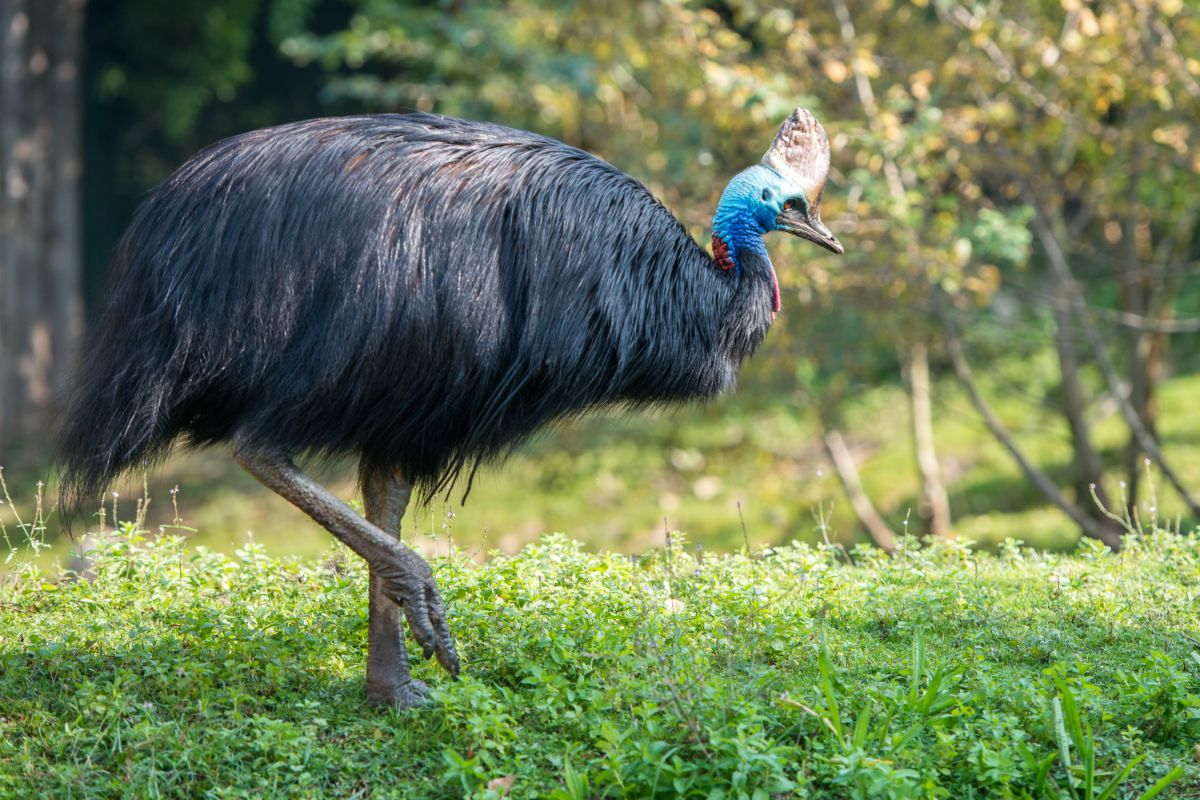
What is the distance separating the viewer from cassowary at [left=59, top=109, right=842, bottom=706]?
140 inches

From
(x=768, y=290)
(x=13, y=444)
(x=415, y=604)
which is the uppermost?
(x=768, y=290)

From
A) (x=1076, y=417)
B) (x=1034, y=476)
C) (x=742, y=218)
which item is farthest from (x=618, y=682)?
(x=1076, y=417)

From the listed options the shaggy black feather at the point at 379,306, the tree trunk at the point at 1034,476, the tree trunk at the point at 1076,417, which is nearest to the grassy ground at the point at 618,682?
the shaggy black feather at the point at 379,306

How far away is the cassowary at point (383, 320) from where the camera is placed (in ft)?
11.6

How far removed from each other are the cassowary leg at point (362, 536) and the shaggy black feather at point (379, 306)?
75 millimetres

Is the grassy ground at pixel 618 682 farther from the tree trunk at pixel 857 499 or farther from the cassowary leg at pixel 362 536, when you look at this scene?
the tree trunk at pixel 857 499

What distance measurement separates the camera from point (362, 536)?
360 centimetres

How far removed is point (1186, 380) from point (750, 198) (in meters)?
8.88

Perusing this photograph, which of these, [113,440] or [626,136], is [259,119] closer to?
[626,136]

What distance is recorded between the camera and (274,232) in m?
3.60

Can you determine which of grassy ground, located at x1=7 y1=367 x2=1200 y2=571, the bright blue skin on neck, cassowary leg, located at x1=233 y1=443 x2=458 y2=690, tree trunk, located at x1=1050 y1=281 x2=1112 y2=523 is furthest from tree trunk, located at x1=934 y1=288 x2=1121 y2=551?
cassowary leg, located at x1=233 y1=443 x2=458 y2=690

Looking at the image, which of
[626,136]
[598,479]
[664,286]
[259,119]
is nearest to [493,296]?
[664,286]

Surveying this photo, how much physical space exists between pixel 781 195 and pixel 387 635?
5.84ft

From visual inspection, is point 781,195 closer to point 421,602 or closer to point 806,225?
point 806,225
